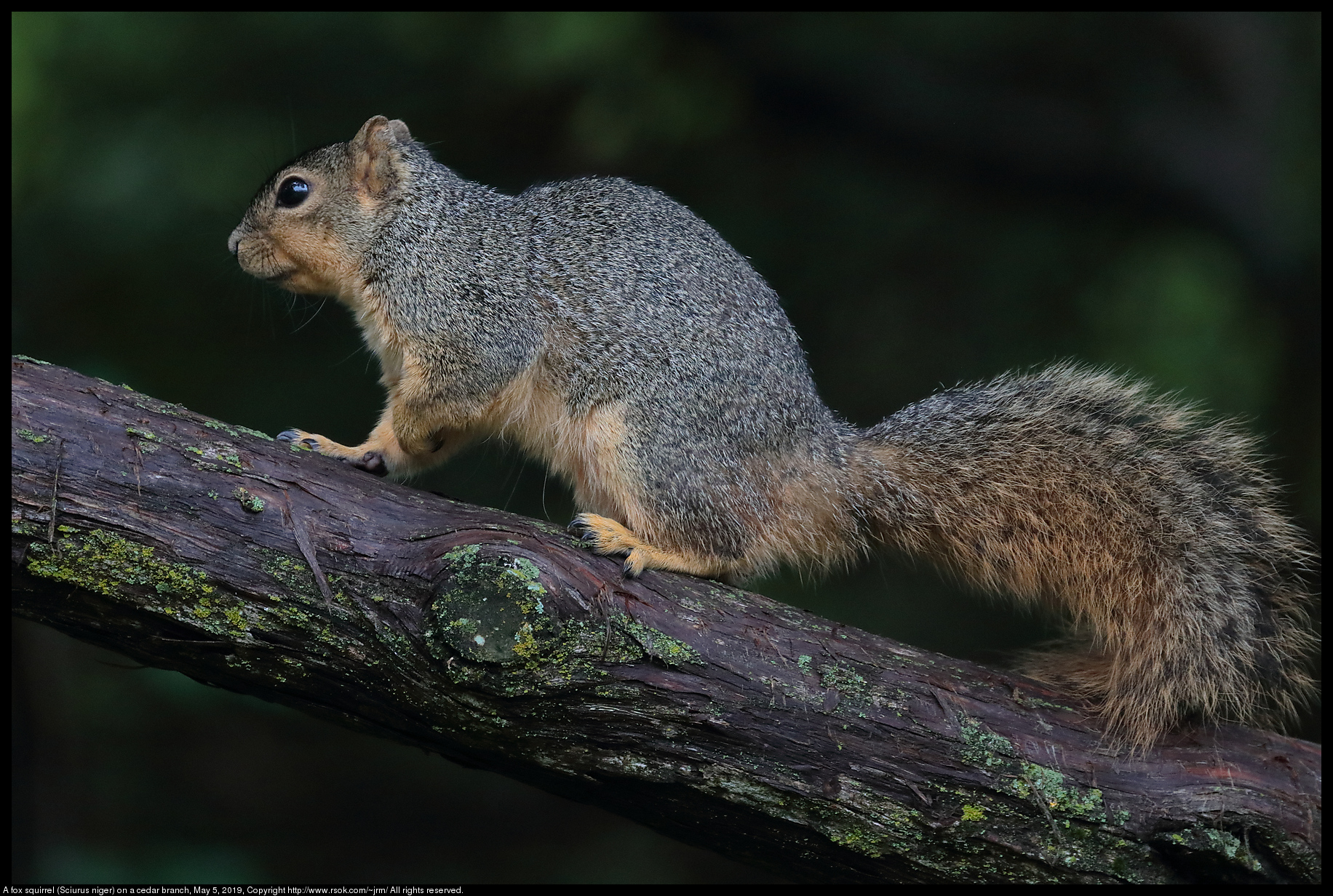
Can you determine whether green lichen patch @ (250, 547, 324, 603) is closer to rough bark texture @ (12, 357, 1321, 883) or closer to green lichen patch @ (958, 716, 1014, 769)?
rough bark texture @ (12, 357, 1321, 883)

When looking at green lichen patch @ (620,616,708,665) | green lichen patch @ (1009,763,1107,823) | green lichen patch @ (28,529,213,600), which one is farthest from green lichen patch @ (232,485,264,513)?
green lichen patch @ (1009,763,1107,823)

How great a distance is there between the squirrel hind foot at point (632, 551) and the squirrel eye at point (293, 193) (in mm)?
1130

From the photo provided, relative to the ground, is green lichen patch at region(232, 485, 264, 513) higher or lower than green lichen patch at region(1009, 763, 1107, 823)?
→ higher

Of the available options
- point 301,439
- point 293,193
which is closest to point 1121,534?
point 301,439

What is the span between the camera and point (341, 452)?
237 centimetres

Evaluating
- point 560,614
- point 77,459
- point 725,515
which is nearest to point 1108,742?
point 725,515

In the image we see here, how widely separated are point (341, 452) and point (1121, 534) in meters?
1.78

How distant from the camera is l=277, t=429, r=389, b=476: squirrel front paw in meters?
2.29

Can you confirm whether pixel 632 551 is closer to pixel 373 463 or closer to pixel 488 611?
pixel 488 611

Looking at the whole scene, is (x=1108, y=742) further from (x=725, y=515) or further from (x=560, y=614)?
(x=560, y=614)

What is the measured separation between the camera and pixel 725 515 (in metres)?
2.31

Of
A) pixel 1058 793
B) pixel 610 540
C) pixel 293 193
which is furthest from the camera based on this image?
pixel 293 193

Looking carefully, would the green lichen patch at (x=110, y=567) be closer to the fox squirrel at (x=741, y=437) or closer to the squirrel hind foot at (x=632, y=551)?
the fox squirrel at (x=741, y=437)

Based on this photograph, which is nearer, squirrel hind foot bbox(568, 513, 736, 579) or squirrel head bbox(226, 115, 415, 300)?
squirrel hind foot bbox(568, 513, 736, 579)
